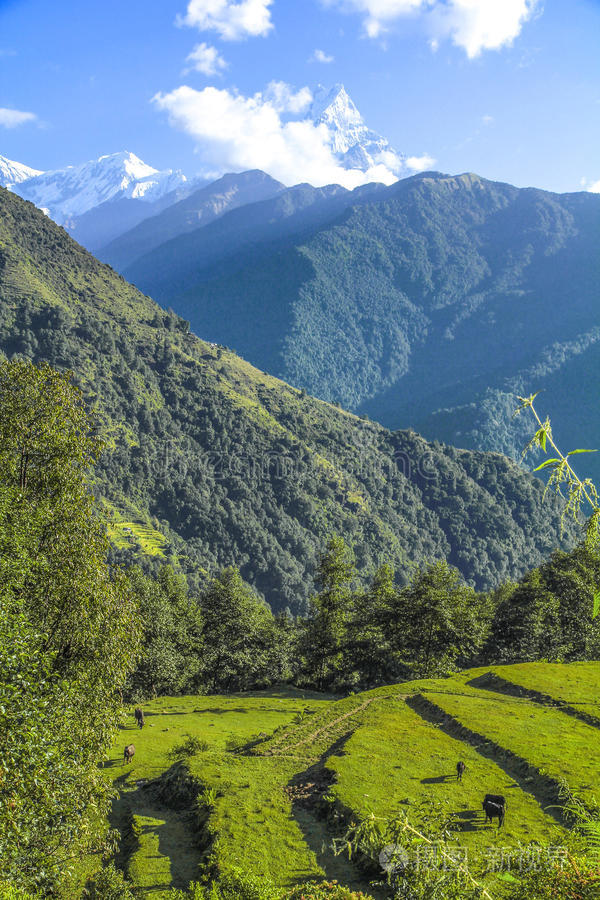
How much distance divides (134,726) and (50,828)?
38.7m

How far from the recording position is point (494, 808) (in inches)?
923

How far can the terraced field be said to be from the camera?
23391 mm

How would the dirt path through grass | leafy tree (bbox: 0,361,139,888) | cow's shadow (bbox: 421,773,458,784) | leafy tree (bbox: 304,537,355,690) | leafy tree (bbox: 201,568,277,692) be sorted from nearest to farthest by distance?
leafy tree (bbox: 0,361,139,888)
the dirt path through grass
cow's shadow (bbox: 421,773,458,784)
leafy tree (bbox: 304,537,355,690)
leafy tree (bbox: 201,568,277,692)

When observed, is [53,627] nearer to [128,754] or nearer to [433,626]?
[128,754]

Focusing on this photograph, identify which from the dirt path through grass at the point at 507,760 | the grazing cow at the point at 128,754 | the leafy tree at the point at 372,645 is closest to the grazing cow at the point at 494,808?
the dirt path through grass at the point at 507,760

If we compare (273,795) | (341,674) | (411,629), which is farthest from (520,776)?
(341,674)

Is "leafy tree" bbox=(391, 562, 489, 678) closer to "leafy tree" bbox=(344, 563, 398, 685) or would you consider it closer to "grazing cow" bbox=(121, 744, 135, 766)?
"leafy tree" bbox=(344, 563, 398, 685)

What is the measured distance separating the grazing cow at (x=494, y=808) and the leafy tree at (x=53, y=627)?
1564 centimetres

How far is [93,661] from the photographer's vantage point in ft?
73.5

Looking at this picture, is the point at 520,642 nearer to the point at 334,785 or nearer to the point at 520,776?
the point at 520,776

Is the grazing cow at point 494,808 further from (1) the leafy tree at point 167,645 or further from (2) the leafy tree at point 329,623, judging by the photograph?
(1) the leafy tree at point 167,645

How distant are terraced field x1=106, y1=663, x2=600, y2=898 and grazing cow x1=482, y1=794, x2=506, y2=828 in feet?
1.64

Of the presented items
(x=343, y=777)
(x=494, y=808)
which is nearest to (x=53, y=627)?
(x=343, y=777)

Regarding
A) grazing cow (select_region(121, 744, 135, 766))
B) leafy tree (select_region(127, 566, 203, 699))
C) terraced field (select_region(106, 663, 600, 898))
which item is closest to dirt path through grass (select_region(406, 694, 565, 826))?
terraced field (select_region(106, 663, 600, 898))
